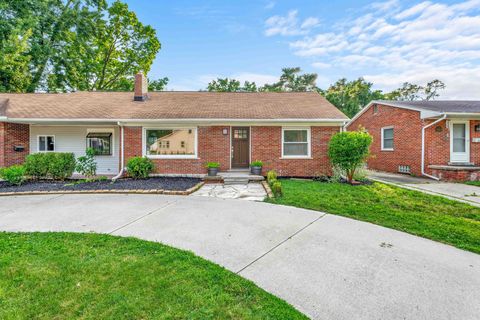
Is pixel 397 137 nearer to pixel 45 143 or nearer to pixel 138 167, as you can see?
pixel 138 167

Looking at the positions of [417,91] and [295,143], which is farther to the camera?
[417,91]

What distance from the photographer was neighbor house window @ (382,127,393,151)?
1314 cm

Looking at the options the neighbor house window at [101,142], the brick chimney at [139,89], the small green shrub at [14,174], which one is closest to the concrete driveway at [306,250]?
the small green shrub at [14,174]

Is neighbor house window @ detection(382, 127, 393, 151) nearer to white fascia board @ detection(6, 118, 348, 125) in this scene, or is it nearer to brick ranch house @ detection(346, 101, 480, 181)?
brick ranch house @ detection(346, 101, 480, 181)

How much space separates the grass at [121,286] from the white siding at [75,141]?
8.52 metres

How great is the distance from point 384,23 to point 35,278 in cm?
1414

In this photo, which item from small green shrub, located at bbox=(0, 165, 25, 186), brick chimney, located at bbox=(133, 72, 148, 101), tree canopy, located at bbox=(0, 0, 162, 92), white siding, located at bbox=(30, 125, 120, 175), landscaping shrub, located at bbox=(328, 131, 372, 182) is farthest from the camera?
tree canopy, located at bbox=(0, 0, 162, 92)

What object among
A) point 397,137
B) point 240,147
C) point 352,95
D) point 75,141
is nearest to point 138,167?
point 240,147

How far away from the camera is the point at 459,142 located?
10.9m

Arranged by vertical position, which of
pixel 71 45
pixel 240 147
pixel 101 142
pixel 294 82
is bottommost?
pixel 240 147

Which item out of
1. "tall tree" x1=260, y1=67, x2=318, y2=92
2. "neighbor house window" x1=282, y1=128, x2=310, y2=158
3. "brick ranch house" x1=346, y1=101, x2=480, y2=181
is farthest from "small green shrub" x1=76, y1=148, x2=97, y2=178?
"tall tree" x1=260, y1=67, x2=318, y2=92

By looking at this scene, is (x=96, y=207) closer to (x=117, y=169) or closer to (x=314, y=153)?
(x=117, y=169)

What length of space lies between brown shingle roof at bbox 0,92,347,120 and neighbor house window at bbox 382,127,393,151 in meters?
4.42

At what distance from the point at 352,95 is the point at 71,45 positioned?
1171 inches
